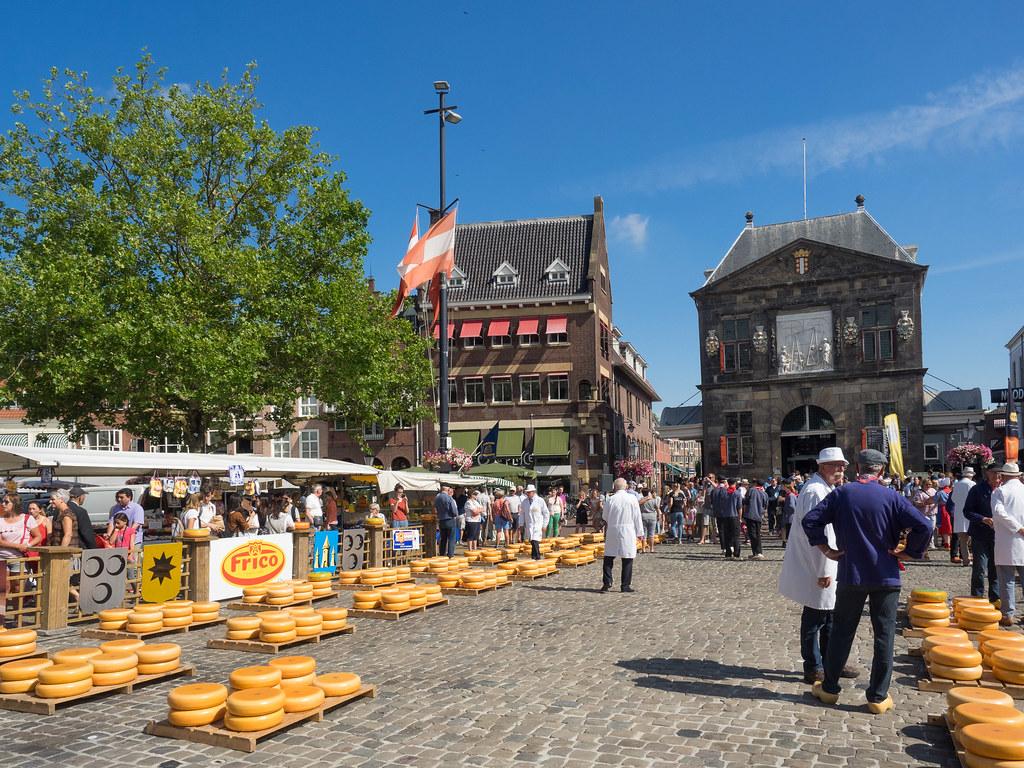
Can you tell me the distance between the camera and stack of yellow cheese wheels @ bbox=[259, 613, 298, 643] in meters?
9.12

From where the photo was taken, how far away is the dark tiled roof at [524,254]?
46406mm

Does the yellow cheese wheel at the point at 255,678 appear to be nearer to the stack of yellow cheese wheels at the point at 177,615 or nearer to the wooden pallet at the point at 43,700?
the wooden pallet at the point at 43,700

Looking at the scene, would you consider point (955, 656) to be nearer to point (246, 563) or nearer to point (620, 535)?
point (620, 535)

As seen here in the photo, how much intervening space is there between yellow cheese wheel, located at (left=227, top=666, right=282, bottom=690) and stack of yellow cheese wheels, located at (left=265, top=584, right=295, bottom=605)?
566 cm

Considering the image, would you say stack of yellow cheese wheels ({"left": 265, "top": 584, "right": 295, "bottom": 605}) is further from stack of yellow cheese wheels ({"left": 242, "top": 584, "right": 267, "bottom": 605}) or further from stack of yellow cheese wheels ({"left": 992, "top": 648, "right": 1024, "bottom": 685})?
stack of yellow cheese wheels ({"left": 992, "top": 648, "right": 1024, "bottom": 685})

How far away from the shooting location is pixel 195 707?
5945 millimetres

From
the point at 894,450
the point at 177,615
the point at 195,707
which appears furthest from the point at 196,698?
the point at 894,450

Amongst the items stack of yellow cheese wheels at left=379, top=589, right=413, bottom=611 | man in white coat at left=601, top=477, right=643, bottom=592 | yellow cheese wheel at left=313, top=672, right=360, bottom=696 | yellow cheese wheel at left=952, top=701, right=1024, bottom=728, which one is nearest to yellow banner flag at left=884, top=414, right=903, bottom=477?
man in white coat at left=601, top=477, right=643, bottom=592

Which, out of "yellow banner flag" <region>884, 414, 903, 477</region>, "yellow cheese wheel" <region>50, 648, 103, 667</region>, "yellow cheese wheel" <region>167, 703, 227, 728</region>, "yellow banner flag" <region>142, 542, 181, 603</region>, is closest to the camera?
"yellow cheese wheel" <region>167, 703, 227, 728</region>

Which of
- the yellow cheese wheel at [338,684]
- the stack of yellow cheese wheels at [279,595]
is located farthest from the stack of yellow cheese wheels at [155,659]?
the stack of yellow cheese wheels at [279,595]

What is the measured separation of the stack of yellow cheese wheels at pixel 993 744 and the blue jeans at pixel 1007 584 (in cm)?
563

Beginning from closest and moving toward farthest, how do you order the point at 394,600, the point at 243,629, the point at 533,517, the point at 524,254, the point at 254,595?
the point at 243,629
the point at 394,600
the point at 254,595
the point at 533,517
the point at 524,254

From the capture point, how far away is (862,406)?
1690 inches

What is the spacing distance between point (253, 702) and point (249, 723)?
0.46ft
